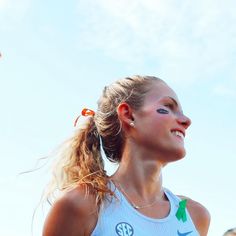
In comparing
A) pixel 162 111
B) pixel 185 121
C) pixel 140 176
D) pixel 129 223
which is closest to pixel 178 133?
pixel 185 121

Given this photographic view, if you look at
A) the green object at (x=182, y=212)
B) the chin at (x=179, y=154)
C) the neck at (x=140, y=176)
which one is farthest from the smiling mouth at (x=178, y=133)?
the green object at (x=182, y=212)

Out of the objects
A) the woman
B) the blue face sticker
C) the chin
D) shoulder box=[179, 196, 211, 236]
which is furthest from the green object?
the blue face sticker

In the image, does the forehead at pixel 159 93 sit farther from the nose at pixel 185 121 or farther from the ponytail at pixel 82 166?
the ponytail at pixel 82 166

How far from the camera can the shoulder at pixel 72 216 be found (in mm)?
4148

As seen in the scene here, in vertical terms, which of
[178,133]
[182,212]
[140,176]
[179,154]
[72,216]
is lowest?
[72,216]

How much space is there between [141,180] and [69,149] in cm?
88

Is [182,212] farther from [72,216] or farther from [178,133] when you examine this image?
[72,216]

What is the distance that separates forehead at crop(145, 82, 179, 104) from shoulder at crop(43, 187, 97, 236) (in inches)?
43.6

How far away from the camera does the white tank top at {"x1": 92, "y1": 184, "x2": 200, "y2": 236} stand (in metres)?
4.16

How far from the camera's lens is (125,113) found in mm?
4957

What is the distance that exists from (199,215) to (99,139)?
115 centimetres

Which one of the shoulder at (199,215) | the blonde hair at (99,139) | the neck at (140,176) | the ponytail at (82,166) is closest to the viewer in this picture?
the ponytail at (82,166)

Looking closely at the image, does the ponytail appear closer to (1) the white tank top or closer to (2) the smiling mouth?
(1) the white tank top

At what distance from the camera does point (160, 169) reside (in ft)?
15.4
